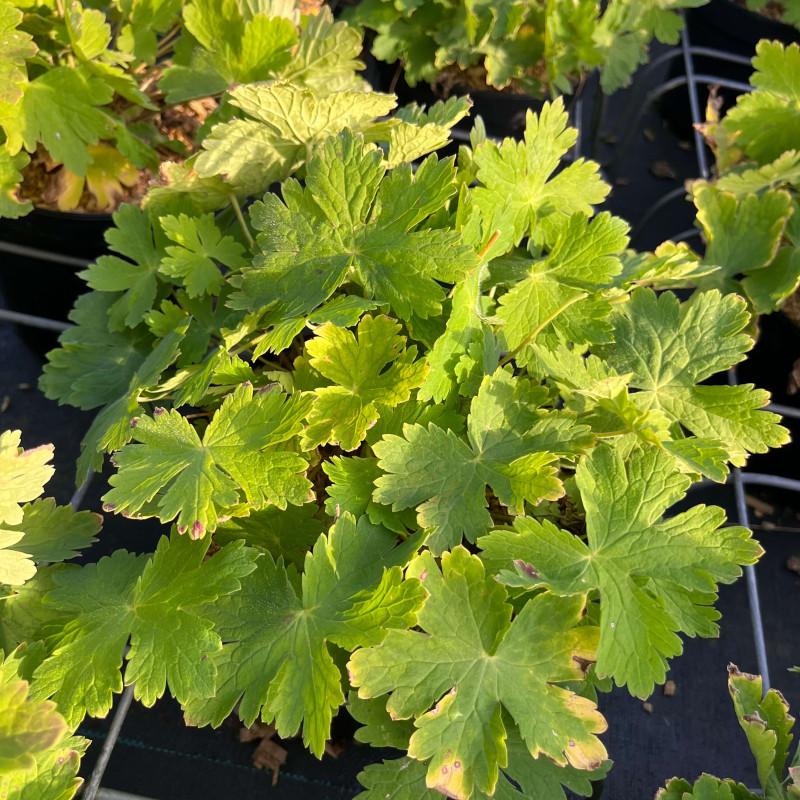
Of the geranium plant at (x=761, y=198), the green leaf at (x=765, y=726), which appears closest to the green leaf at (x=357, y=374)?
the green leaf at (x=765, y=726)

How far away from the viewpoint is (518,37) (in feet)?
5.47

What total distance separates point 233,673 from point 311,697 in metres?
0.09

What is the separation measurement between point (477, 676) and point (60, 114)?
1044 millimetres

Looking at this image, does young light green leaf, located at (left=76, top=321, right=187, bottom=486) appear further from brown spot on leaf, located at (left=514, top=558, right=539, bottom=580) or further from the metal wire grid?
brown spot on leaf, located at (left=514, top=558, right=539, bottom=580)

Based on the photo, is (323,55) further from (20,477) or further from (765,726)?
(765,726)

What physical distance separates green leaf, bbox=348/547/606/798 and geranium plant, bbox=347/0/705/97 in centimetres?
123

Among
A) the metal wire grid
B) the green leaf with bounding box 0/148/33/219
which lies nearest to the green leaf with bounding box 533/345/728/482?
the metal wire grid

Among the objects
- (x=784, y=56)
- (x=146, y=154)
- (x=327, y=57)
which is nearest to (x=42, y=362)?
(x=146, y=154)

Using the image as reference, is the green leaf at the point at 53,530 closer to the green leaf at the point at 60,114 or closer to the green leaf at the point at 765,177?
the green leaf at the point at 60,114

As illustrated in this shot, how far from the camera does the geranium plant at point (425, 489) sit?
2.44 feet

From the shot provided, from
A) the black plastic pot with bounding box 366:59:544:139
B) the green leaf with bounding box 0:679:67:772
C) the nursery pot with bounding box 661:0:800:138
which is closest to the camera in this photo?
the green leaf with bounding box 0:679:67:772

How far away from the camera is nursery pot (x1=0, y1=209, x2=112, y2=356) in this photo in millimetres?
1384

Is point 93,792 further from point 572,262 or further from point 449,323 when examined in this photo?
point 572,262

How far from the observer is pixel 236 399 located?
842 millimetres
